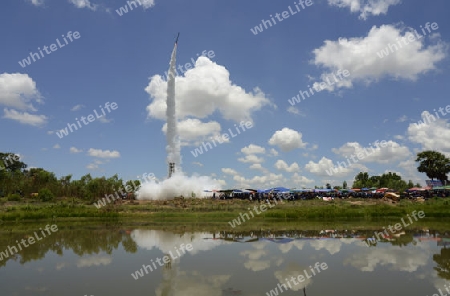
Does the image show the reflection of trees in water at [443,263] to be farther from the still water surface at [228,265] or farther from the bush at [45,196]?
the bush at [45,196]

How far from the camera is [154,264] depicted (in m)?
16.5

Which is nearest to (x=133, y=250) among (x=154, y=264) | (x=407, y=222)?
(x=154, y=264)

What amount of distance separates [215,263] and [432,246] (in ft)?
42.6

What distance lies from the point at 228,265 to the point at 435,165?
7809 cm

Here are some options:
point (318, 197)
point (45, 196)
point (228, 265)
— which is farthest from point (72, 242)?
point (45, 196)

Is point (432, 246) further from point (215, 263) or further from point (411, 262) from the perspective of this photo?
point (215, 263)

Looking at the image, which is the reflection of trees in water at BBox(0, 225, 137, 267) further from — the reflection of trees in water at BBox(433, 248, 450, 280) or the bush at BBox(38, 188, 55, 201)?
the bush at BBox(38, 188, 55, 201)

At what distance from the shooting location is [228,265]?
16281mm

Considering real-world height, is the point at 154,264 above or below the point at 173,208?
below

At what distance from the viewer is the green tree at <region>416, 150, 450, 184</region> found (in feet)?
257

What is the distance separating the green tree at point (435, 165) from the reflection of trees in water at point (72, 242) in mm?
73503

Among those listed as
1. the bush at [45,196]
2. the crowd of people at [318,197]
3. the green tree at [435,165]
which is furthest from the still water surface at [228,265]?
the green tree at [435,165]

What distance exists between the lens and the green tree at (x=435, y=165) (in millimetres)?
78244

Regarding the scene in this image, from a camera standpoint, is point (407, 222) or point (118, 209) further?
point (118, 209)
